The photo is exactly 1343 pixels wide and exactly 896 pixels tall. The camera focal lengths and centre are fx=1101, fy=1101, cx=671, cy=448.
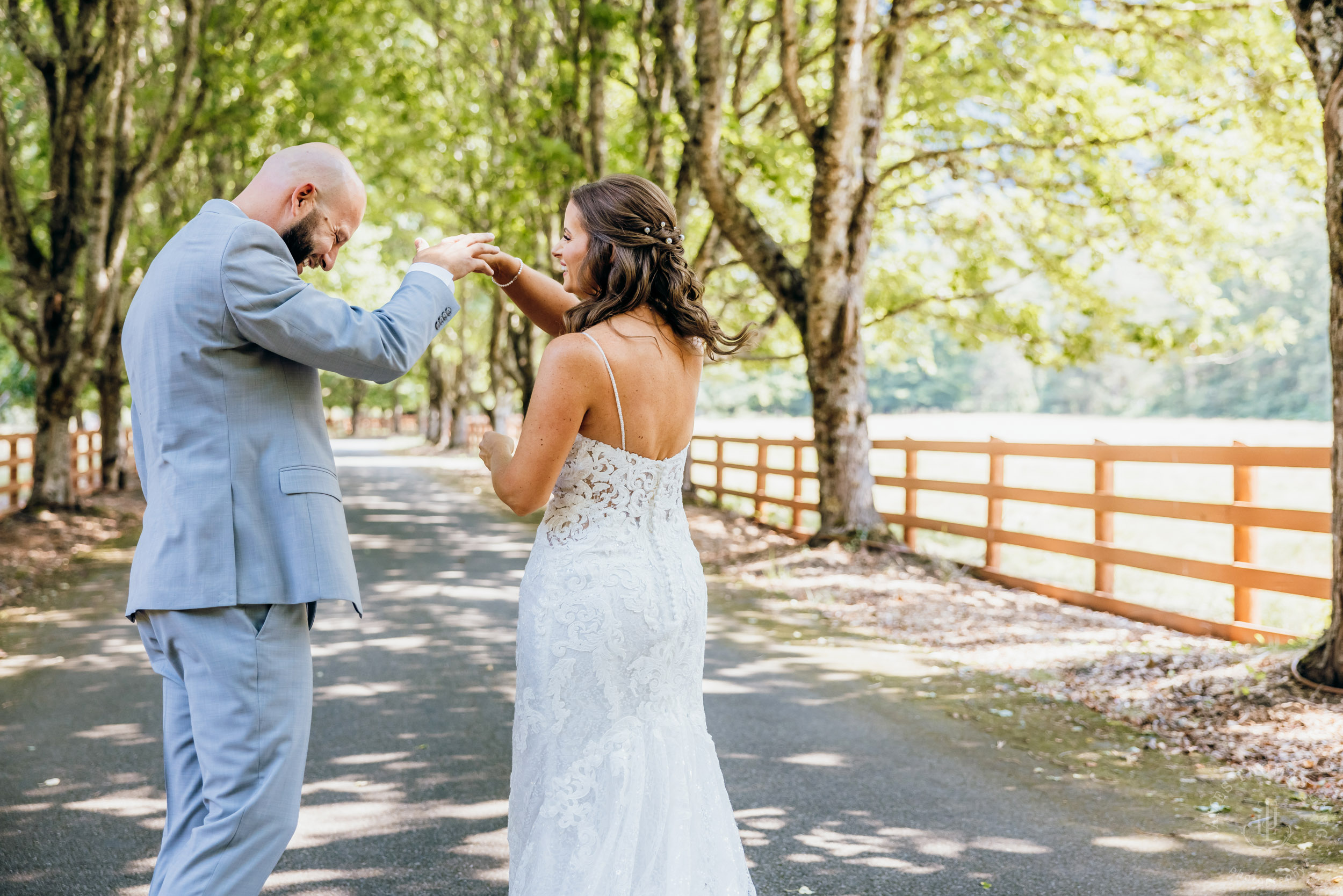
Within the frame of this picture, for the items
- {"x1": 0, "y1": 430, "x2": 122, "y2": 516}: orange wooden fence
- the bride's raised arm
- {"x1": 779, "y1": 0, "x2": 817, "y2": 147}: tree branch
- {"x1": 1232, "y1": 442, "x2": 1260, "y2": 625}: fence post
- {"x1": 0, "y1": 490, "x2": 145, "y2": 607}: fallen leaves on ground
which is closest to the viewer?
the bride's raised arm

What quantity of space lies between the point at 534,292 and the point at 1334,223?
4643mm

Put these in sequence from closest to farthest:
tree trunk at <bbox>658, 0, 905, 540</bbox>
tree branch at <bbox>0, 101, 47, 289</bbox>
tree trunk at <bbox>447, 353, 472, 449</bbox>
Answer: tree trunk at <bbox>658, 0, 905, 540</bbox>, tree branch at <bbox>0, 101, 47, 289</bbox>, tree trunk at <bbox>447, 353, 472, 449</bbox>

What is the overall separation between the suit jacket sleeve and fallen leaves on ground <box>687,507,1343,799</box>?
4.38 metres

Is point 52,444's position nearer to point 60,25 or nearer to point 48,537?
point 48,537

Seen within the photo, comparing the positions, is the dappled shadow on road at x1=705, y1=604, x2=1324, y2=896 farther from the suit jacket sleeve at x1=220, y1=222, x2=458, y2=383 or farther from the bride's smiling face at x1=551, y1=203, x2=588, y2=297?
the suit jacket sleeve at x1=220, y1=222, x2=458, y2=383

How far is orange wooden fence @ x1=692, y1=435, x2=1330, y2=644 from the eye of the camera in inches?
288

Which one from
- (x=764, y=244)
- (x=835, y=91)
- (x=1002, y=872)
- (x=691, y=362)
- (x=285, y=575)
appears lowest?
(x=1002, y=872)

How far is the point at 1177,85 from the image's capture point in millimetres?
13617

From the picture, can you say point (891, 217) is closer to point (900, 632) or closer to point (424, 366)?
point (900, 632)

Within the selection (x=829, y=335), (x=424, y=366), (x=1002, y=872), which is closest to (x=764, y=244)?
(x=829, y=335)

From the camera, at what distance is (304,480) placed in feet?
8.67

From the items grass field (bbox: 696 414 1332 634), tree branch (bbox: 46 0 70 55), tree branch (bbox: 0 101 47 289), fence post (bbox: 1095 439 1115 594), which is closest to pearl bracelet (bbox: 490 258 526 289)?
grass field (bbox: 696 414 1332 634)

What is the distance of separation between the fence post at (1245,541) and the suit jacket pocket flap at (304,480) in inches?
268

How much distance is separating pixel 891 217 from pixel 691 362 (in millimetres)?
14926
